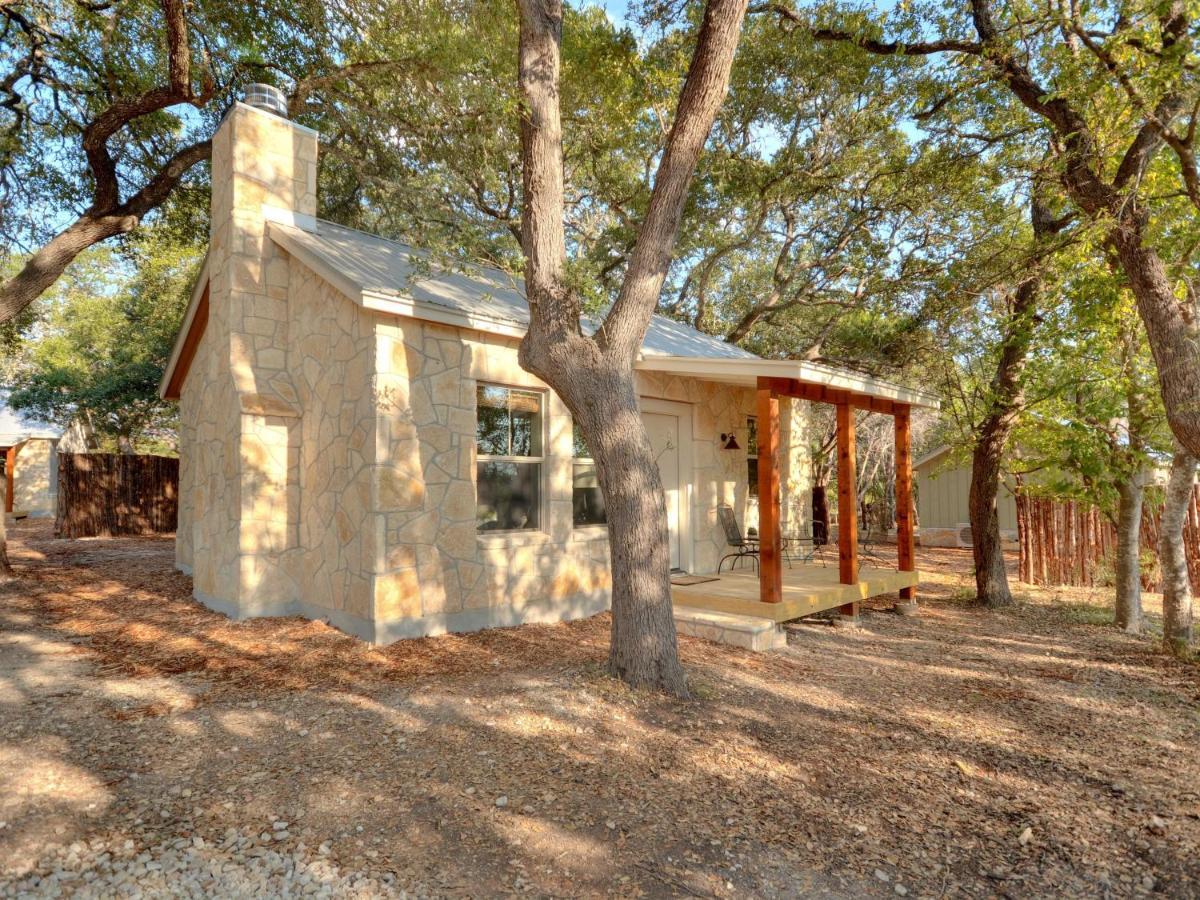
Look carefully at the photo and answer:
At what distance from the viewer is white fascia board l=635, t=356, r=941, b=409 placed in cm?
669

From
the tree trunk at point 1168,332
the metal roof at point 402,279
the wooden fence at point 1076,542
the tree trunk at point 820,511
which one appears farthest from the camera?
the tree trunk at point 820,511

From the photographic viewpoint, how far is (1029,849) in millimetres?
2986

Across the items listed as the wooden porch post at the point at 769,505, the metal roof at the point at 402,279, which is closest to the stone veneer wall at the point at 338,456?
the metal roof at the point at 402,279

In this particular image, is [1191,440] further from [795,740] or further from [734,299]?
[734,299]

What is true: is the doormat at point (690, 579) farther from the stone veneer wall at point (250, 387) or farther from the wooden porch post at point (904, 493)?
the stone veneer wall at point (250, 387)

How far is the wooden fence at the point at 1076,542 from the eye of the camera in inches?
402

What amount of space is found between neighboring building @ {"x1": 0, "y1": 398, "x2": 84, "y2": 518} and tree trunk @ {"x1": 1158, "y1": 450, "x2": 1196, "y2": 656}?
27209 mm

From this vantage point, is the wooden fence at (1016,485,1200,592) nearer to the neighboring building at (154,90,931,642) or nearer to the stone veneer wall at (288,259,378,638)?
the neighboring building at (154,90,931,642)

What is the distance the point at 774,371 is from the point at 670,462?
2451mm

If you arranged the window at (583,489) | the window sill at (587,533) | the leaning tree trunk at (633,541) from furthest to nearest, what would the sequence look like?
the window at (583,489) → the window sill at (587,533) → the leaning tree trunk at (633,541)

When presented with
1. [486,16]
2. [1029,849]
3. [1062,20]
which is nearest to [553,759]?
[1029,849]

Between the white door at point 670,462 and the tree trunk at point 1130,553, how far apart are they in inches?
200

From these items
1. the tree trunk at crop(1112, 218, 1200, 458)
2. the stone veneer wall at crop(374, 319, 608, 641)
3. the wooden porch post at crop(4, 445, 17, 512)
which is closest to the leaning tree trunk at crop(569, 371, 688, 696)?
the stone veneer wall at crop(374, 319, 608, 641)

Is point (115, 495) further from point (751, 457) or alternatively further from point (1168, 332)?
point (1168, 332)
